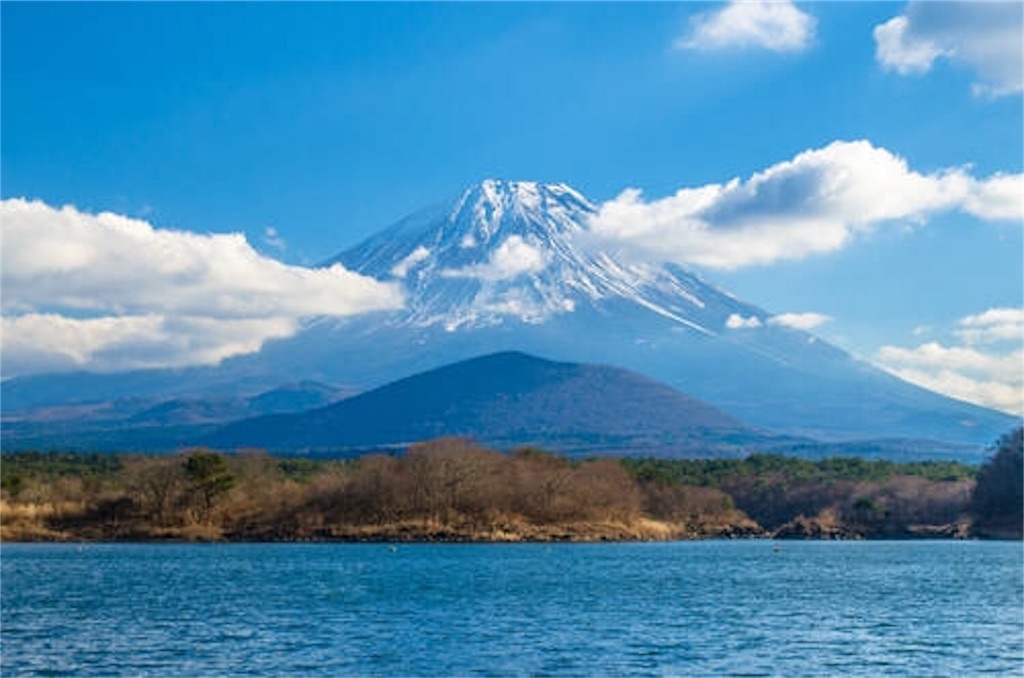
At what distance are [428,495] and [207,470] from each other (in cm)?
1351

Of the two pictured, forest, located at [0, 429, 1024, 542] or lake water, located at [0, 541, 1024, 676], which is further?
forest, located at [0, 429, 1024, 542]

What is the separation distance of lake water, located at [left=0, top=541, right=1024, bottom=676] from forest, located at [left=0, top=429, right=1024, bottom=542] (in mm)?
19475

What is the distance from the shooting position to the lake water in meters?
25.7

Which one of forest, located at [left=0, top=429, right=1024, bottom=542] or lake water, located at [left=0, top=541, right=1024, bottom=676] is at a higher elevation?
forest, located at [left=0, top=429, right=1024, bottom=542]

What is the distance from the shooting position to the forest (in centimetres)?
8000

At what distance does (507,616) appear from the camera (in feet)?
111

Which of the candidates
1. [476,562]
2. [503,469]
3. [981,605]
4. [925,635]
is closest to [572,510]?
[503,469]

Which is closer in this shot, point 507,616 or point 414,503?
point 507,616

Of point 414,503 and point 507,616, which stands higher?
point 414,503

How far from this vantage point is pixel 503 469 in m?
82.3

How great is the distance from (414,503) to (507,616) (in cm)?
4863

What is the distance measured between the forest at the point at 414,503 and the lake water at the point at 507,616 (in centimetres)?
1947

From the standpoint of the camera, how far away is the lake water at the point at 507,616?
25.7 meters

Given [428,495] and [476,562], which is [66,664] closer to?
[476,562]
